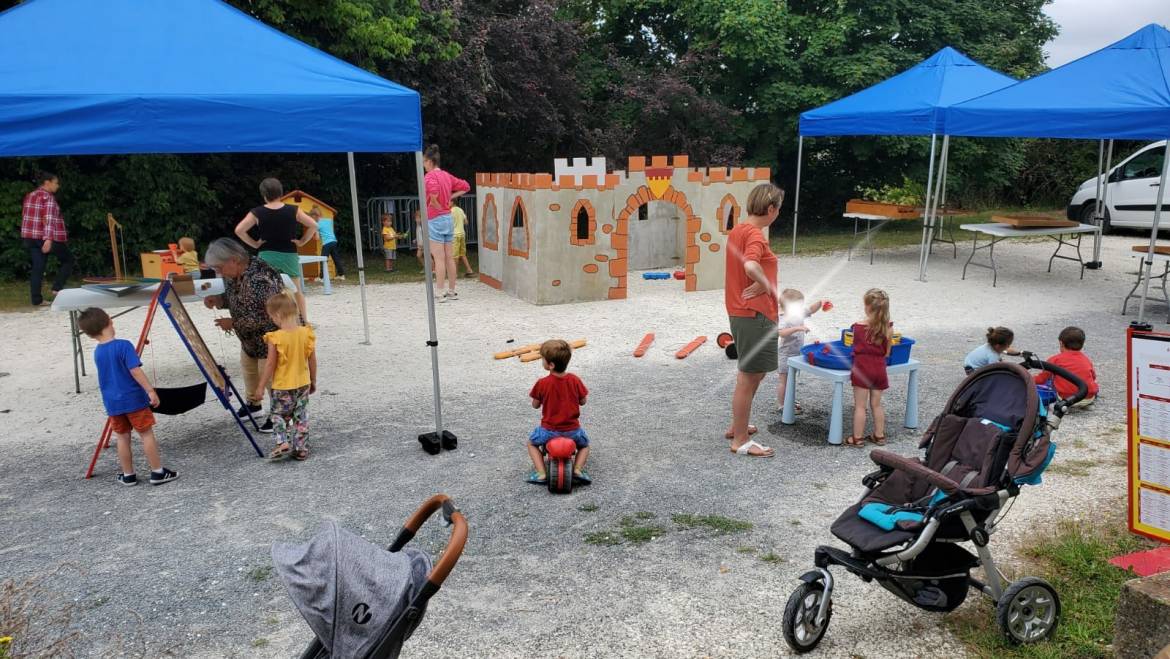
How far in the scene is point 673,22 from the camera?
20.8 m

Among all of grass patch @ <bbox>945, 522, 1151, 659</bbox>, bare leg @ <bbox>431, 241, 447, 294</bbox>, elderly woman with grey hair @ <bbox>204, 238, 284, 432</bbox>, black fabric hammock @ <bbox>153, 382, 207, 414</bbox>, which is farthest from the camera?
bare leg @ <bbox>431, 241, 447, 294</bbox>

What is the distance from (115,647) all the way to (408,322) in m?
6.60

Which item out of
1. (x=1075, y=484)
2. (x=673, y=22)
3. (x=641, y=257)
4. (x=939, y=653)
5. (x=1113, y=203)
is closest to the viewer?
(x=939, y=653)

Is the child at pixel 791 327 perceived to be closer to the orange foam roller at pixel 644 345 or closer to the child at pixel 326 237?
the orange foam roller at pixel 644 345

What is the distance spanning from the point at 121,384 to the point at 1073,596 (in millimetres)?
5155

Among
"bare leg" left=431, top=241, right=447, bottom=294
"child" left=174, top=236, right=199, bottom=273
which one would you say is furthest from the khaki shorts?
"child" left=174, top=236, right=199, bottom=273

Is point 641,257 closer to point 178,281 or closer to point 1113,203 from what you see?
point 178,281

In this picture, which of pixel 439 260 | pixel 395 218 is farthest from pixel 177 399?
pixel 395 218

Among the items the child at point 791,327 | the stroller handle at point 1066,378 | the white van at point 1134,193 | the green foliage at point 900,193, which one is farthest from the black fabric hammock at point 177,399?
the green foliage at point 900,193

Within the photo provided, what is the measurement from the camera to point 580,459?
17.3 feet

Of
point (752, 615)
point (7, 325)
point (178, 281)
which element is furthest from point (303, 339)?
point (7, 325)

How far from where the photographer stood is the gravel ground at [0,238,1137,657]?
3725 mm

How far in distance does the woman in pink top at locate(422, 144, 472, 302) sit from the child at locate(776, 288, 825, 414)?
5581mm

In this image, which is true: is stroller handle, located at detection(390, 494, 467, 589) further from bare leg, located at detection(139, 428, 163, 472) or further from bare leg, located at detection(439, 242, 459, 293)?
bare leg, located at detection(439, 242, 459, 293)
